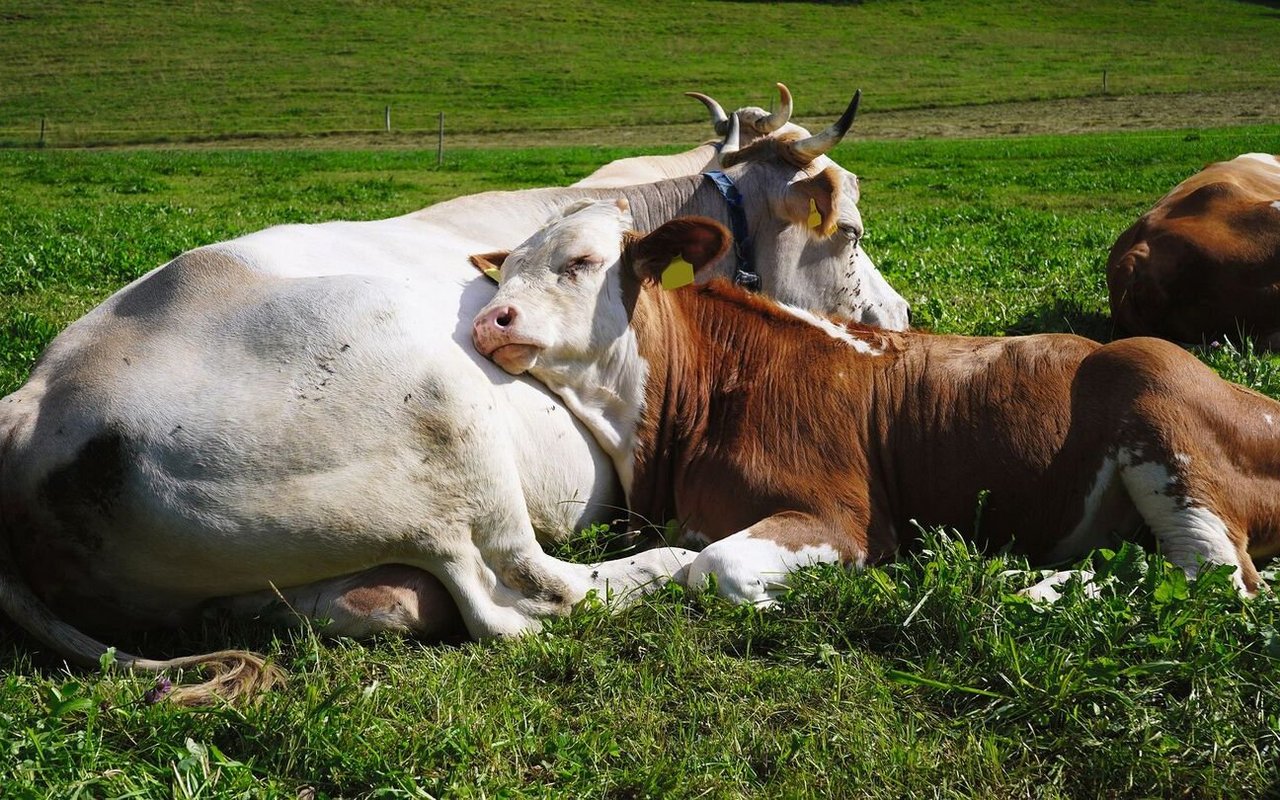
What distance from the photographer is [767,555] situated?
4785 millimetres

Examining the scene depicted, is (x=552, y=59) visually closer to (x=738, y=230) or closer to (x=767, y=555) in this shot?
(x=738, y=230)

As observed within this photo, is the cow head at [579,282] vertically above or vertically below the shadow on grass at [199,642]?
above

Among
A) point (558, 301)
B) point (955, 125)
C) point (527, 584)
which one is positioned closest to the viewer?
point (527, 584)

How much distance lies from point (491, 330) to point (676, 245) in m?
1.08

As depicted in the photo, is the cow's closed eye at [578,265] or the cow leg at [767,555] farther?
the cow's closed eye at [578,265]

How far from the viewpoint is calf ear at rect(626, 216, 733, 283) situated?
577 cm

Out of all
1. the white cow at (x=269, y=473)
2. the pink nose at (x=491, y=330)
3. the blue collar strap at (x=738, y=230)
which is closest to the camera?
the white cow at (x=269, y=473)

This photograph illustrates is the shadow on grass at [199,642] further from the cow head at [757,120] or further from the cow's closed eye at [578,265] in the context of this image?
the cow head at [757,120]

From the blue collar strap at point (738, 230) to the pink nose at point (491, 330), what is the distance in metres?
2.67

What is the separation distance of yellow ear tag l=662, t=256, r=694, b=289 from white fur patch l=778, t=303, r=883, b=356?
52cm

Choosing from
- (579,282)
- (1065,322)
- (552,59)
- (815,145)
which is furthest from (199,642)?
(552,59)

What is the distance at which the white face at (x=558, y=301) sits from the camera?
5.39 metres

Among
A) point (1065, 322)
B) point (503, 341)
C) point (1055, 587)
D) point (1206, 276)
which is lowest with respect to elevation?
point (1065, 322)

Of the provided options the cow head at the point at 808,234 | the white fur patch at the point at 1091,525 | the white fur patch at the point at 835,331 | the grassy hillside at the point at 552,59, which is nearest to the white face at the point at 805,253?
the cow head at the point at 808,234
